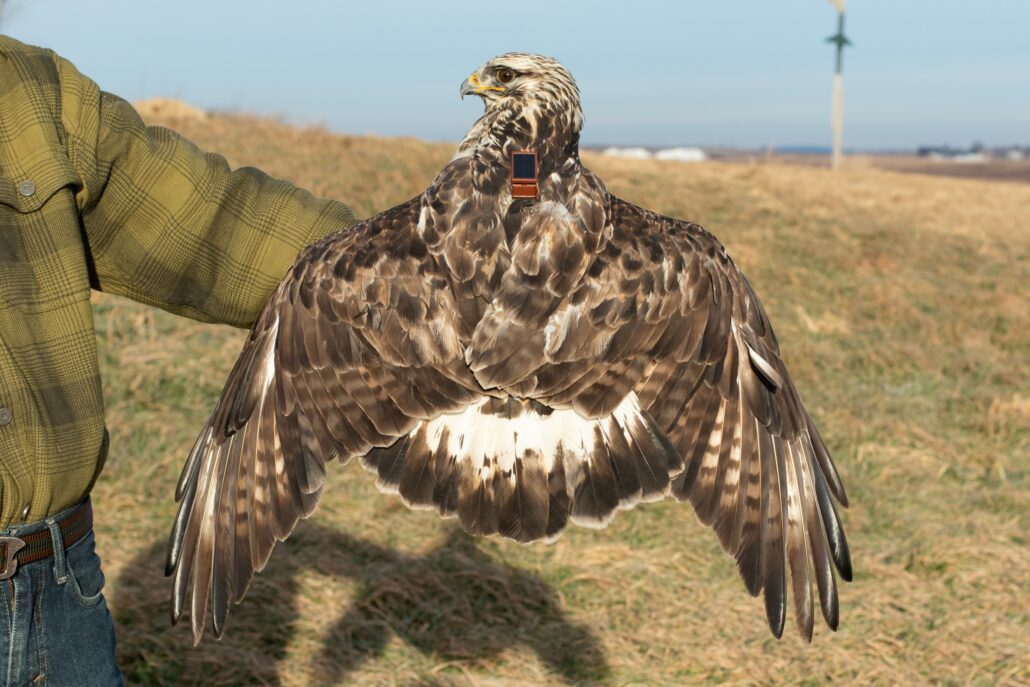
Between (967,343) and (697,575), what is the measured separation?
7559mm

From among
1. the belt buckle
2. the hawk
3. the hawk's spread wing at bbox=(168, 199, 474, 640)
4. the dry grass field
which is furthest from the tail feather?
the dry grass field

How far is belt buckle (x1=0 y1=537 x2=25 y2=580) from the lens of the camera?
2.78 metres

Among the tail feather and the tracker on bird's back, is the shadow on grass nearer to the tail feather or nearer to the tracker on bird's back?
the tail feather

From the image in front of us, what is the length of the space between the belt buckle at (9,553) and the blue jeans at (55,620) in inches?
0.9

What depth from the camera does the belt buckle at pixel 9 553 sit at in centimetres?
278

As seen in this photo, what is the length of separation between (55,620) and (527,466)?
4.52 feet

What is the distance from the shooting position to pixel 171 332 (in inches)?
392

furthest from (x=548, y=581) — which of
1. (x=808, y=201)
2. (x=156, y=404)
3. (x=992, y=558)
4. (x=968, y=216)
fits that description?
(x=968, y=216)

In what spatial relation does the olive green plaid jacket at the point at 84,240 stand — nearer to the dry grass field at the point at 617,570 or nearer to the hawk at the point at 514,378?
the hawk at the point at 514,378

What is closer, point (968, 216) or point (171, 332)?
point (171, 332)

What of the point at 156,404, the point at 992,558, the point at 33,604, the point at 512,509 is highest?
the point at 512,509

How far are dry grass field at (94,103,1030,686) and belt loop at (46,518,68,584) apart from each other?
2.73 meters

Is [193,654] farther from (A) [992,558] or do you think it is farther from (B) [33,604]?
(A) [992,558]

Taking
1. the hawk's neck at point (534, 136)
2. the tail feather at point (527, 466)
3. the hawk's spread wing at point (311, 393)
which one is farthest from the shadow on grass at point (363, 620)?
the hawk's neck at point (534, 136)
